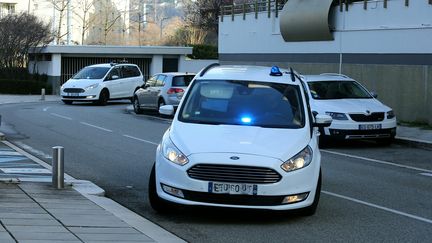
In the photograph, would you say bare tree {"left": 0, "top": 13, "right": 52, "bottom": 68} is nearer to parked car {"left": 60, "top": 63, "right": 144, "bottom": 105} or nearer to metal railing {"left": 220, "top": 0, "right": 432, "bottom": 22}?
parked car {"left": 60, "top": 63, "right": 144, "bottom": 105}

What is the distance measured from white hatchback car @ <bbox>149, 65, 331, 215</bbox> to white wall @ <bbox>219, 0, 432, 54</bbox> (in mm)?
13010

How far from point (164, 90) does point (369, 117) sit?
11.0 m

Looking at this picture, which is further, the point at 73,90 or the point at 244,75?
the point at 73,90

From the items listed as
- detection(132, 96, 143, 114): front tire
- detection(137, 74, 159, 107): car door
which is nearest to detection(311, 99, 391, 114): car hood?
detection(137, 74, 159, 107): car door

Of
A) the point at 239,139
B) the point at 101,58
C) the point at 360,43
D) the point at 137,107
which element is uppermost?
the point at 360,43

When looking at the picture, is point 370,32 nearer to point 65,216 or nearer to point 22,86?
point 65,216

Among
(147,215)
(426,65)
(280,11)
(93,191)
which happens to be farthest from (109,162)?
(280,11)

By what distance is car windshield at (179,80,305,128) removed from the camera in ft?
28.5

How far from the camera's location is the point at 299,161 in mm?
7902

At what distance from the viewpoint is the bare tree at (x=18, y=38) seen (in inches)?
1865

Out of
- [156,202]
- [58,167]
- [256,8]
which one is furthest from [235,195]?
[256,8]

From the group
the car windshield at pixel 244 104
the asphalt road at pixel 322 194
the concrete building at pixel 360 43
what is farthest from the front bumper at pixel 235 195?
the concrete building at pixel 360 43

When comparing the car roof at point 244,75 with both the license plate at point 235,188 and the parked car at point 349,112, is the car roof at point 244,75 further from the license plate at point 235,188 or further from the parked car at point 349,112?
the parked car at point 349,112

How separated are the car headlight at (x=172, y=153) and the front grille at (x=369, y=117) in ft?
28.2
